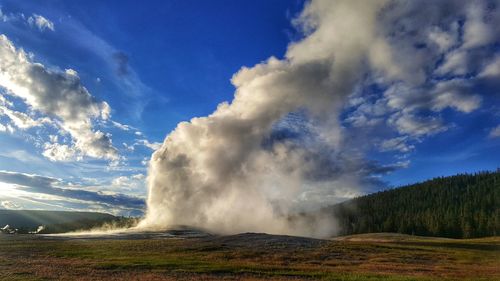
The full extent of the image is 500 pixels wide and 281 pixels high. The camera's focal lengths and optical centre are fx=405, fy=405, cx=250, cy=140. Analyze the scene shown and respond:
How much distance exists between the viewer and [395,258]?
7450cm

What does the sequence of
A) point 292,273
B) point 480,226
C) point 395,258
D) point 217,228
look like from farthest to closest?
point 217,228 → point 480,226 → point 395,258 → point 292,273

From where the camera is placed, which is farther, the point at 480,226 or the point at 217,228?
the point at 217,228

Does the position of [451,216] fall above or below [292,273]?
above

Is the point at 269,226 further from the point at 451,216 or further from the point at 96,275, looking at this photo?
the point at 96,275

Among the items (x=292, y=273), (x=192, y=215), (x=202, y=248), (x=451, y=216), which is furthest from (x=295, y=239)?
(x=451, y=216)

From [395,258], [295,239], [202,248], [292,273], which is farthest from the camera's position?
[295,239]

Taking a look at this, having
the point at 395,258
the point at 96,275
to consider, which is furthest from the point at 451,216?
the point at 96,275

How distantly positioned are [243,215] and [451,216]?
9929cm

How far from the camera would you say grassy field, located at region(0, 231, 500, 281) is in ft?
137

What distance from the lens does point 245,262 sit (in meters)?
59.2

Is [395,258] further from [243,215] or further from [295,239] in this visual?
[243,215]

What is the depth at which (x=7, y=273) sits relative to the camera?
41312 mm

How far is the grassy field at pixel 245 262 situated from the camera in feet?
137

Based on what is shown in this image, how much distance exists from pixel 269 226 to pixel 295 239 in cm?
9166
